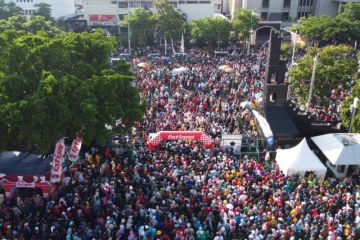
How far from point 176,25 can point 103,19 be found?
1390 cm

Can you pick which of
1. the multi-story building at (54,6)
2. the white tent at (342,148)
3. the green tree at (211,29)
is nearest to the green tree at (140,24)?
the green tree at (211,29)

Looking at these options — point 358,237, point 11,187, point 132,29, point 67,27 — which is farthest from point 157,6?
point 358,237

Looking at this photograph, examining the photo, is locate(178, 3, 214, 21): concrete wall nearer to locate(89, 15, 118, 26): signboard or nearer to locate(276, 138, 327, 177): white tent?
locate(89, 15, 118, 26): signboard

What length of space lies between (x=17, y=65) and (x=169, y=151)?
8.66 meters

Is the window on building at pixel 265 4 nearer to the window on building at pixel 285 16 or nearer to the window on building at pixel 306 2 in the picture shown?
the window on building at pixel 285 16

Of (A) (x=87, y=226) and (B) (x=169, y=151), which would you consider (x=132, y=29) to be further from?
(A) (x=87, y=226)

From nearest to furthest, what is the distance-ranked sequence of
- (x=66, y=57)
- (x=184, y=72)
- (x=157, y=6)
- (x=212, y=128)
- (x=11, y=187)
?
(x=11, y=187) < (x=66, y=57) < (x=212, y=128) < (x=184, y=72) < (x=157, y=6)

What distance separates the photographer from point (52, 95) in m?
16.7

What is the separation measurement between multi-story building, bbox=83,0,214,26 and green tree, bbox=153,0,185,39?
30.0 ft

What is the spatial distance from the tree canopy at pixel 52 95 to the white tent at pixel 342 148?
33.5 feet

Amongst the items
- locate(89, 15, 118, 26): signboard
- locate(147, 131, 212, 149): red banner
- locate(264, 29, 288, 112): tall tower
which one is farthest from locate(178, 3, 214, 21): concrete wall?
locate(147, 131, 212, 149): red banner

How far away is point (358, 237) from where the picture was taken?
15180 mm

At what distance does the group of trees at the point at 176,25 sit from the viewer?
4966cm

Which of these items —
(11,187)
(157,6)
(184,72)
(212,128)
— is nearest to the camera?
(11,187)
